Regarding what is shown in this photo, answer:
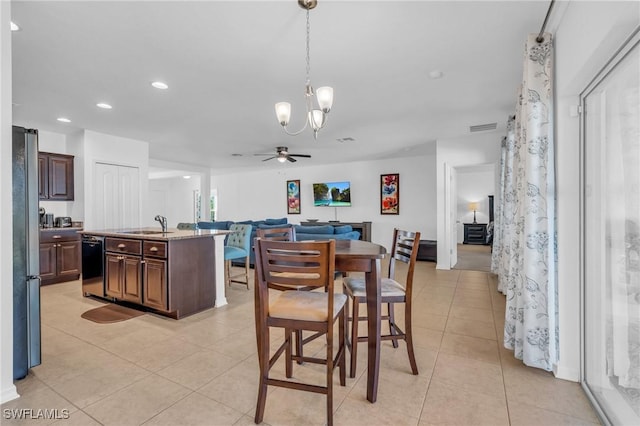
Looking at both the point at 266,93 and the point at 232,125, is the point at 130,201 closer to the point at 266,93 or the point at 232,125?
the point at 232,125

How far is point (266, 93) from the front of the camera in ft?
11.7

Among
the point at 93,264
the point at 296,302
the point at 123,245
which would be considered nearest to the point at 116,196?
the point at 93,264

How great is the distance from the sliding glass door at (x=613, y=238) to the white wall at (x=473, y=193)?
8358mm

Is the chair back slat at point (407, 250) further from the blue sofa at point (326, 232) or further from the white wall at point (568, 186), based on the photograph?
the blue sofa at point (326, 232)

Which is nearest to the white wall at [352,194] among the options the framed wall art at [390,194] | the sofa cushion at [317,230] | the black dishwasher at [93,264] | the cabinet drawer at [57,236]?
the framed wall art at [390,194]

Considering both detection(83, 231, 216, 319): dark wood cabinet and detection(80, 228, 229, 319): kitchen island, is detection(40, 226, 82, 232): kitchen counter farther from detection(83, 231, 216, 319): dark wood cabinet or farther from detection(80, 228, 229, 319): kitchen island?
detection(83, 231, 216, 319): dark wood cabinet

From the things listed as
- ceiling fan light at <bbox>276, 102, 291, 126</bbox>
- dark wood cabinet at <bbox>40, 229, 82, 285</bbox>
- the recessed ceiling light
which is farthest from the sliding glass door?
dark wood cabinet at <bbox>40, 229, 82, 285</bbox>

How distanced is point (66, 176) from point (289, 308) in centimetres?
568

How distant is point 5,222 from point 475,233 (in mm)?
10555

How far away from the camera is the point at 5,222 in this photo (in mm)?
1787

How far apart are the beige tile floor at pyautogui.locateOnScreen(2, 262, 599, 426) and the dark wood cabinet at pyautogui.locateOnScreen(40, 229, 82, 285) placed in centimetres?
207

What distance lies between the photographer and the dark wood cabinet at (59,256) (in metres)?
4.62

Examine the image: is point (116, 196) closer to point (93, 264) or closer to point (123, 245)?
point (93, 264)

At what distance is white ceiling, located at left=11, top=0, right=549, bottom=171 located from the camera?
2.11m
